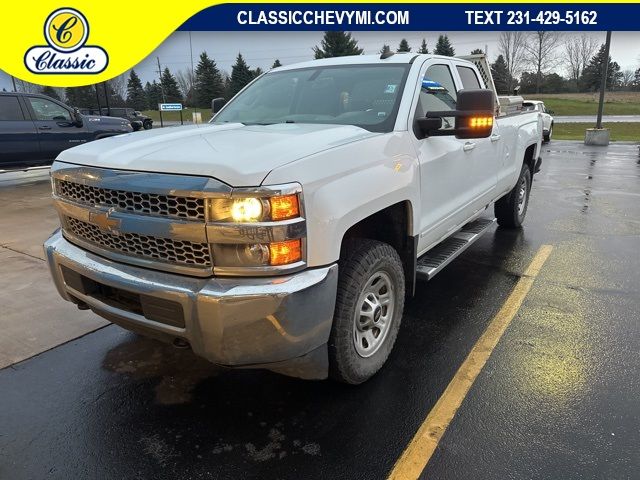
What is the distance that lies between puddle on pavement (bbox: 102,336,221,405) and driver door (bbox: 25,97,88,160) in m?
9.17

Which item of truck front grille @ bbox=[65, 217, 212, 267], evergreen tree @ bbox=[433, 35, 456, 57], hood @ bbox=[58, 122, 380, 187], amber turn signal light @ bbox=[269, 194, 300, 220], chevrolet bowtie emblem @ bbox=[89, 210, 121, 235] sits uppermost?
evergreen tree @ bbox=[433, 35, 456, 57]

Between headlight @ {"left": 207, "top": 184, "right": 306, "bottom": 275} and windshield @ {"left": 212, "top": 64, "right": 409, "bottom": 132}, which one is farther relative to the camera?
windshield @ {"left": 212, "top": 64, "right": 409, "bottom": 132}

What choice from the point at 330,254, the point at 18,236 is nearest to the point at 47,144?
the point at 18,236

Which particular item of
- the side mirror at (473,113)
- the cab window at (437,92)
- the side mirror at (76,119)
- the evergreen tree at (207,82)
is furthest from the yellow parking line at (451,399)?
the evergreen tree at (207,82)

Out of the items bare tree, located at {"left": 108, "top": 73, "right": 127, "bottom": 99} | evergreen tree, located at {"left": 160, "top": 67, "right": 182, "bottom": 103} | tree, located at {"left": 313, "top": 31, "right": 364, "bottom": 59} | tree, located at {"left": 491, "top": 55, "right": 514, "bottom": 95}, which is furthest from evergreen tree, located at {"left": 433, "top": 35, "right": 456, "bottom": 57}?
bare tree, located at {"left": 108, "top": 73, "right": 127, "bottom": 99}

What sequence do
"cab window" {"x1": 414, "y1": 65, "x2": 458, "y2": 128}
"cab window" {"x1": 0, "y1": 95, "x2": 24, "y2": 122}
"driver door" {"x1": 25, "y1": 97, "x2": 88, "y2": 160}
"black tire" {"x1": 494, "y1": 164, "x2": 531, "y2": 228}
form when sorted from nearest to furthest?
1. "cab window" {"x1": 414, "y1": 65, "x2": 458, "y2": 128}
2. "black tire" {"x1": 494, "y1": 164, "x2": 531, "y2": 228}
3. "cab window" {"x1": 0, "y1": 95, "x2": 24, "y2": 122}
4. "driver door" {"x1": 25, "y1": 97, "x2": 88, "y2": 160}

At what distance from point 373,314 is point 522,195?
451 centimetres

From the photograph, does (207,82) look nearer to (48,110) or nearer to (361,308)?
(48,110)

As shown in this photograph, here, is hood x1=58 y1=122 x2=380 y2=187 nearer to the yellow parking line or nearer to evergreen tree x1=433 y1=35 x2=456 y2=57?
the yellow parking line

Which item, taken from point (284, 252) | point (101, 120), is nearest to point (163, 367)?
point (284, 252)

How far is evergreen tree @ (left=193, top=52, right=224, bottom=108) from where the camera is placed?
219 ft

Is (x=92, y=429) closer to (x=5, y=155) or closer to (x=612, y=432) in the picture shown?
(x=612, y=432)

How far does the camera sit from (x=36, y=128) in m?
10.9

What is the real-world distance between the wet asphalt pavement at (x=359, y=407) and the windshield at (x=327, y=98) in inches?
66.4
